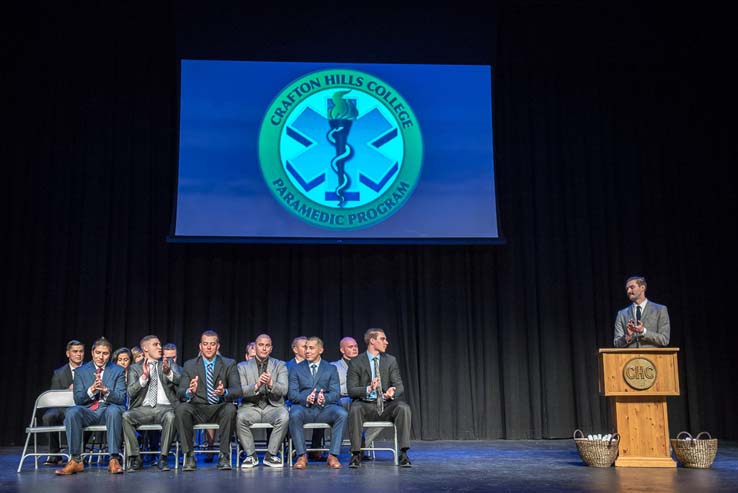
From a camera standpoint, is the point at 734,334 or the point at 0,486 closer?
the point at 0,486

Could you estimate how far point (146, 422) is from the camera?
6262 millimetres

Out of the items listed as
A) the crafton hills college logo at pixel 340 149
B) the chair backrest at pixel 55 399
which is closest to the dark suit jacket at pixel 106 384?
the chair backrest at pixel 55 399

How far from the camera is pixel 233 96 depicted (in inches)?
341

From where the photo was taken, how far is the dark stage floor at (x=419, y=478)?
16.1 feet

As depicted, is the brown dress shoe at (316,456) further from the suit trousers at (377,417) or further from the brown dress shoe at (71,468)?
the brown dress shoe at (71,468)

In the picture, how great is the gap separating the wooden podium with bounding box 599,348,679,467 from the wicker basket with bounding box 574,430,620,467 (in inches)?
3.2

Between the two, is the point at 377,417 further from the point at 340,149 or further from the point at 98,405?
the point at 340,149

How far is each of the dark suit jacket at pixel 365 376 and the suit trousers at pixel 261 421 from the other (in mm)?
591

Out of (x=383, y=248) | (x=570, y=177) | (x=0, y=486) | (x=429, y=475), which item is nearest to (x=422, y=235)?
(x=383, y=248)

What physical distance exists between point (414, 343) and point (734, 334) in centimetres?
381

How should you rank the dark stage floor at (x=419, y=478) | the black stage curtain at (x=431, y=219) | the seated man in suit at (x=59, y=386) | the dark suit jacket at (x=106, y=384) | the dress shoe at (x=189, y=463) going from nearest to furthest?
1. the dark stage floor at (x=419, y=478)
2. the dress shoe at (x=189, y=463)
3. the dark suit jacket at (x=106, y=384)
4. the seated man in suit at (x=59, y=386)
5. the black stage curtain at (x=431, y=219)

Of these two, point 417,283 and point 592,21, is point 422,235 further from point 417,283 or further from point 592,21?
point 592,21

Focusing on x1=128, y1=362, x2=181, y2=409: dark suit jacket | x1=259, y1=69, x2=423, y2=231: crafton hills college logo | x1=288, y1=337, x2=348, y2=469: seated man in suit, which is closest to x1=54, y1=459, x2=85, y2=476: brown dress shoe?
x1=128, y1=362, x2=181, y2=409: dark suit jacket

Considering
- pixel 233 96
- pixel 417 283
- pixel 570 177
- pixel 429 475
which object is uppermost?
pixel 233 96
